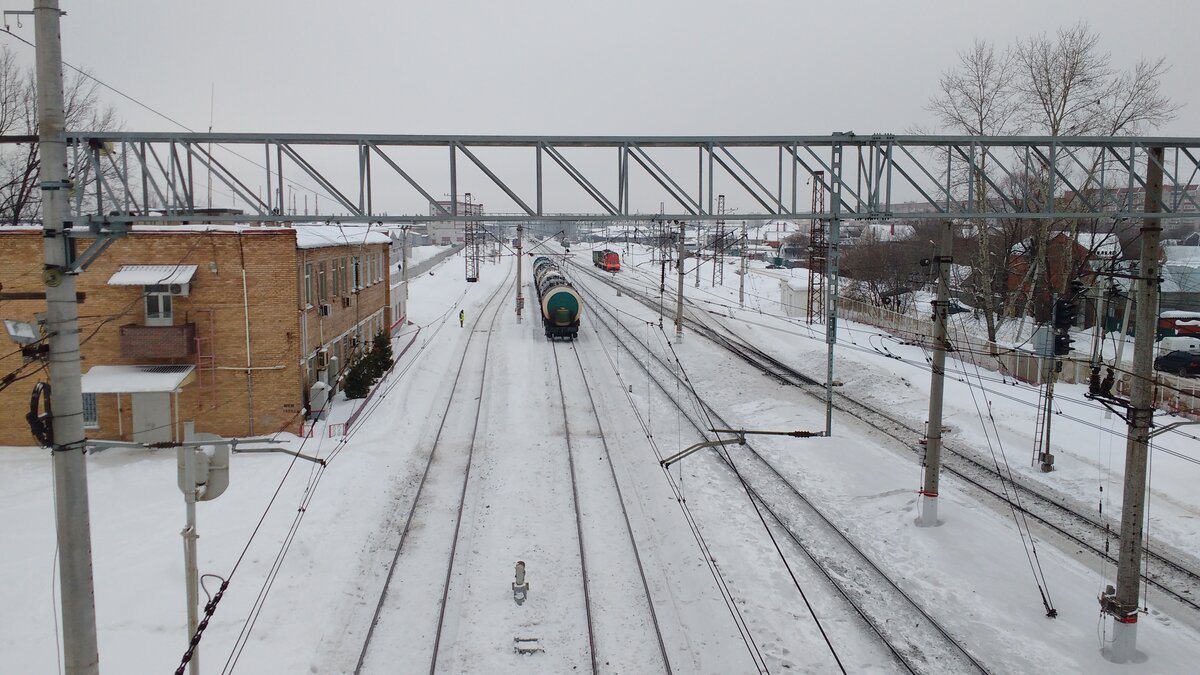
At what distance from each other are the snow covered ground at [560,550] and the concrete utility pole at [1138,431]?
1.64 ft

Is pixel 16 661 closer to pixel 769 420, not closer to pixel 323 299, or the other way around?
pixel 323 299

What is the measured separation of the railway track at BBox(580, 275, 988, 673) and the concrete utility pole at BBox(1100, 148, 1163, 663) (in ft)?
5.84

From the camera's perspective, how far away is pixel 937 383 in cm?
1255

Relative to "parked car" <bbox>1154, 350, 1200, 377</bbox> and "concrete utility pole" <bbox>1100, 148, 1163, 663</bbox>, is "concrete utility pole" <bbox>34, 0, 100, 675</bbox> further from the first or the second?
"parked car" <bbox>1154, 350, 1200, 377</bbox>

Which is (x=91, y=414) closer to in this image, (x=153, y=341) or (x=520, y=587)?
(x=153, y=341)

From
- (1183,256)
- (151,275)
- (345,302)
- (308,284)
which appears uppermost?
(1183,256)

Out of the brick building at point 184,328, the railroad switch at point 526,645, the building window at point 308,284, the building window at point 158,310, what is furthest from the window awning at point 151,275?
the railroad switch at point 526,645

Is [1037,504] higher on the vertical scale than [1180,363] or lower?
lower

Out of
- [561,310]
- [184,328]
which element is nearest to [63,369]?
[184,328]

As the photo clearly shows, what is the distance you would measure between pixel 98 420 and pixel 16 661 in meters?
10.4

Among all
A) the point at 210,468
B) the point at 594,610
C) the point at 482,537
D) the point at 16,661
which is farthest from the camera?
the point at 482,537

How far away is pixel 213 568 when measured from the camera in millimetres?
11742

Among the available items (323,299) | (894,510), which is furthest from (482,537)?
(323,299)

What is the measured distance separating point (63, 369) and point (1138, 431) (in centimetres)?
1048
